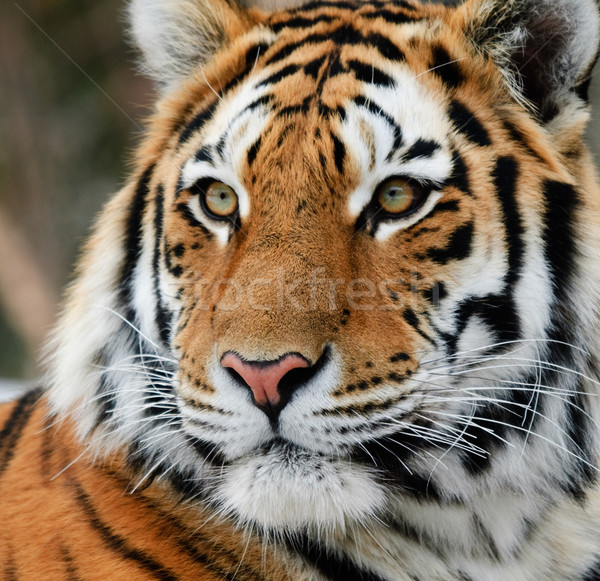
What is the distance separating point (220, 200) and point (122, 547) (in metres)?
0.69

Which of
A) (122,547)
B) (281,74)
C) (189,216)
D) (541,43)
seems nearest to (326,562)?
(122,547)

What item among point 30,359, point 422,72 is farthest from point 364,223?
point 30,359

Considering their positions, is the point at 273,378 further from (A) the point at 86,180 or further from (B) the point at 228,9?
(A) the point at 86,180

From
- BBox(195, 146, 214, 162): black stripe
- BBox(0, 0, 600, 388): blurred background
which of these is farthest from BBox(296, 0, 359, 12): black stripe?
BBox(0, 0, 600, 388): blurred background

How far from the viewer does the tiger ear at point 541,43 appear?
60.6 inches

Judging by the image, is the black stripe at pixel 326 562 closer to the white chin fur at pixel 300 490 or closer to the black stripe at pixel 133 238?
the white chin fur at pixel 300 490

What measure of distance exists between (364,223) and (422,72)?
1.12 ft

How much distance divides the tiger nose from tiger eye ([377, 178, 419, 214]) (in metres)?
0.38

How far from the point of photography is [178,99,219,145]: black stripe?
172cm

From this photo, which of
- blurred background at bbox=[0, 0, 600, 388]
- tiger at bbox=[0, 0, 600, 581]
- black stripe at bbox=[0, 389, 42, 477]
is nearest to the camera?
tiger at bbox=[0, 0, 600, 581]

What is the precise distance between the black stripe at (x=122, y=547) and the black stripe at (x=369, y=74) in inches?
38.8

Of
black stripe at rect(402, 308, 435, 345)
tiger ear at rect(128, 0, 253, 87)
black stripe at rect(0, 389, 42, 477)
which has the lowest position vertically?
black stripe at rect(0, 389, 42, 477)

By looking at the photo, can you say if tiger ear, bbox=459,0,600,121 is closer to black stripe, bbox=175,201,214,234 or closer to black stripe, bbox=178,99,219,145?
black stripe, bbox=178,99,219,145

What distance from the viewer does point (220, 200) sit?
1622 millimetres
